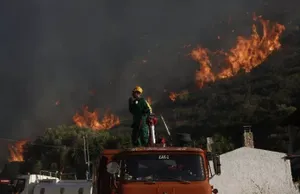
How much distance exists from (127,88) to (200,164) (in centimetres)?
14849

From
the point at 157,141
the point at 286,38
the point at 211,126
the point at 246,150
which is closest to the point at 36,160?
the point at 211,126

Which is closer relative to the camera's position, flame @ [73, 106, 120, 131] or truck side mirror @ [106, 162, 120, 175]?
truck side mirror @ [106, 162, 120, 175]

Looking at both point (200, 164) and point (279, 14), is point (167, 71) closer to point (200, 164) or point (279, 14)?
point (279, 14)

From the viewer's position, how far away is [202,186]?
8383 millimetres

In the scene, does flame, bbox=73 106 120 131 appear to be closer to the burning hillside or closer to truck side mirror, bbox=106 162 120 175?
the burning hillside

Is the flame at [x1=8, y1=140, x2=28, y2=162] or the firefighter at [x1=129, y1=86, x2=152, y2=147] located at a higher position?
the flame at [x1=8, y1=140, x2=28, y2=162]

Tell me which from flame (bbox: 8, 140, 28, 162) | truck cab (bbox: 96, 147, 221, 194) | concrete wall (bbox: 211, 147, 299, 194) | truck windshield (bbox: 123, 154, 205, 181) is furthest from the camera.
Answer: flame (bbox: 8, 140, 28, 162)

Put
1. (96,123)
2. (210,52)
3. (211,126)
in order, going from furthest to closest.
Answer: (210,52), (96,123), (211,126)

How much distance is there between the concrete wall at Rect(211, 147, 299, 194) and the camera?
21.9 meters

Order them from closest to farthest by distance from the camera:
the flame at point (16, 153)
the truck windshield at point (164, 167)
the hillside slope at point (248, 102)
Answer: the truck windshield at point (164, 167)
the hillside slope at point (248, 102)
the flame at point (16, 153)

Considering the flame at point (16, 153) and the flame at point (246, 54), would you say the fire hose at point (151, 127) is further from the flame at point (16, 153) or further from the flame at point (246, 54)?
the flame at point (246, 54)

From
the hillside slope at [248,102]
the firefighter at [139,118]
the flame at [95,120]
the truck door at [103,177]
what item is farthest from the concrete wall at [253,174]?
the flame at [95,120]

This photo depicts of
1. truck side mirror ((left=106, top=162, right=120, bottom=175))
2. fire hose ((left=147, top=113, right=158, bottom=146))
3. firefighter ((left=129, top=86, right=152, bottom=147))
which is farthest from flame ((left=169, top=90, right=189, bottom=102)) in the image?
truck side mirror ((left=106, top=162, right=120, bottom=175))

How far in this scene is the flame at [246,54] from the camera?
121644mm
